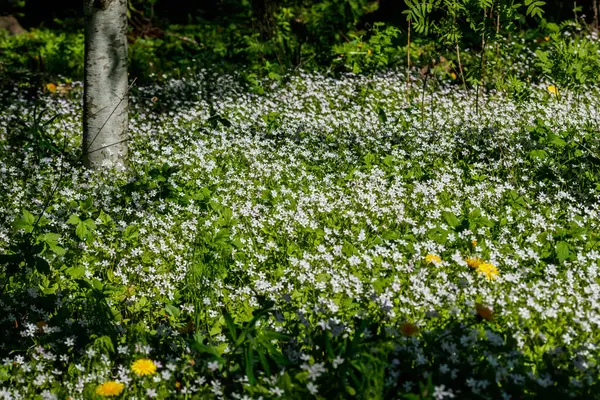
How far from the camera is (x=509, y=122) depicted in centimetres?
695

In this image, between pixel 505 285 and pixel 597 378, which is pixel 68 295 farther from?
pixel 597 378

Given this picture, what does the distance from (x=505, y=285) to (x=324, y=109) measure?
406 centimetres

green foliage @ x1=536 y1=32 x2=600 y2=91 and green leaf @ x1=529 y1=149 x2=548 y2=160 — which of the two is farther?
green foliage @ x1=536 y1=32 x2=600 y2=91

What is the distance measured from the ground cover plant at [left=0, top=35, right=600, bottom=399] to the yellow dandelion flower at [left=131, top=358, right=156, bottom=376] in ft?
0.04

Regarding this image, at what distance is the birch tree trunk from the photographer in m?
5.67

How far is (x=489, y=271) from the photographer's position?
12.7 ft

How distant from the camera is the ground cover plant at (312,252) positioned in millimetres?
3018

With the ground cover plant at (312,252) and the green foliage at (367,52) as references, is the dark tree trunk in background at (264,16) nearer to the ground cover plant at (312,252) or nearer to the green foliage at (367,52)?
the green foliage at (367,52)

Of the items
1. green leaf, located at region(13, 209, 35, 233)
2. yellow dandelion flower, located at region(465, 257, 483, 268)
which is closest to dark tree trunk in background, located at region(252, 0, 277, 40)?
green leaf, located at region(13, 209, 35, 233)

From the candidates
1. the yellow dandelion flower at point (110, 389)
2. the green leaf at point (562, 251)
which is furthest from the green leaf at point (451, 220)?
the yellow dandelion flower at point (110, 389)

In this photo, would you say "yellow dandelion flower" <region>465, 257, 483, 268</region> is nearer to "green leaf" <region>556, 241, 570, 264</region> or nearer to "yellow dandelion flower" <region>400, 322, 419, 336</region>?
"green leaf" <region>556, 241, 570, 264</region>

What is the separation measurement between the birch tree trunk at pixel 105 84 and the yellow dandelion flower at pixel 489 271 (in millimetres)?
3688

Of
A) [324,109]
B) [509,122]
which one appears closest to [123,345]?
[324,109]

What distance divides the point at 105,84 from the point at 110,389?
12.2 ft
